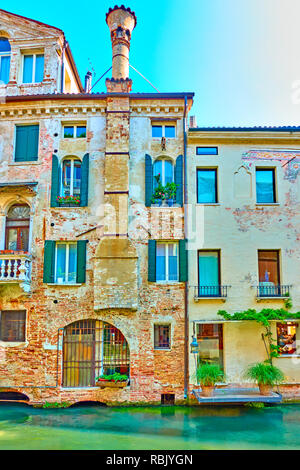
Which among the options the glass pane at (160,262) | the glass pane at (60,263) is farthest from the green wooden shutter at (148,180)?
the glass pane at (60,263)

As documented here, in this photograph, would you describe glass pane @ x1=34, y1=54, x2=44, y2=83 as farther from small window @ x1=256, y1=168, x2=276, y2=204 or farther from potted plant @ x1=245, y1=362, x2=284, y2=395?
potted plant @ x1=245, y1=362, x2=284, y2=395

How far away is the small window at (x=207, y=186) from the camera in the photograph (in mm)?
15969

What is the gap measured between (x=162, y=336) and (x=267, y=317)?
4.16 meters

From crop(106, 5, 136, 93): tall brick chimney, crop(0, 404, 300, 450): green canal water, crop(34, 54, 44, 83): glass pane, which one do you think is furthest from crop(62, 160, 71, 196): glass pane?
crop(0, 404, 300, 450): green canal water

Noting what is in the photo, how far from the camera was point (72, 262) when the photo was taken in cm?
1541

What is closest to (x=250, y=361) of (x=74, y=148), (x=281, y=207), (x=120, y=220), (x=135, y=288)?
(x=135, y=288)

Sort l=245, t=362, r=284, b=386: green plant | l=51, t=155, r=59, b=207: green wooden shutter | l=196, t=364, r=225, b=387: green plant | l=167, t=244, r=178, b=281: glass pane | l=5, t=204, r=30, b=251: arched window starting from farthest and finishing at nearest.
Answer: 1. l=5, t=204, r=30, b=251: arched window
2. l=51, t=155, r=59, b=207: green wooden shutter
3. l=167, t=244, r=178, b=281: glass pane
4. l=245, t=362, r=284, b=386: green plant
5. l=196, t=364, r=225, b=387: green plant

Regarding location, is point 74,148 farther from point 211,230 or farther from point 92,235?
point 211,230

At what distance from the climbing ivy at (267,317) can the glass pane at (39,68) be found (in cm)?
1286

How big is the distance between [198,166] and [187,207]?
188cm

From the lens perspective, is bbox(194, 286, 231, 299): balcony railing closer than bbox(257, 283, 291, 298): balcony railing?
Yes

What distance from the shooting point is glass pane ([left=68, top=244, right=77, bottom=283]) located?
601 inches

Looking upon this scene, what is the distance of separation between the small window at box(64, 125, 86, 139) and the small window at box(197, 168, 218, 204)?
531 cm

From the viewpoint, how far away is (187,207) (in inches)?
614
